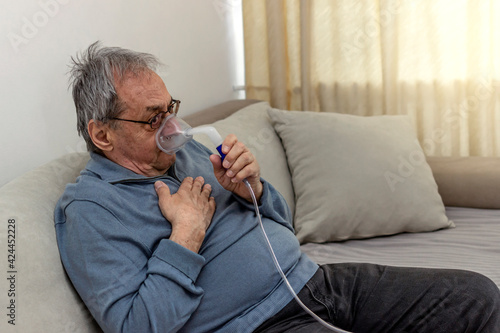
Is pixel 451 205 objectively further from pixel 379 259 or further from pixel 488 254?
pixel 379 259

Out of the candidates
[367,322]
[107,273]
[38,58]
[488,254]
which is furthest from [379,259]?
[38,58]

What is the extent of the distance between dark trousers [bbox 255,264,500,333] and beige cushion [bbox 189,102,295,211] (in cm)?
60

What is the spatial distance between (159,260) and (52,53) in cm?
75

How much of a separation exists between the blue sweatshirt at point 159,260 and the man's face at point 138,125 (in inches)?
1.7

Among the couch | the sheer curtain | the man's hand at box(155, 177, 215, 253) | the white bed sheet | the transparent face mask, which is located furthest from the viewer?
the sheer curtain

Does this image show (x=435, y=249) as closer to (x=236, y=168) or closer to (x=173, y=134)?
(x=236, y=168)

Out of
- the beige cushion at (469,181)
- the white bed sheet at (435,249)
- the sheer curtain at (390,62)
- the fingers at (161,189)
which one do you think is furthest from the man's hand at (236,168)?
the sheer curtain at (390,62)

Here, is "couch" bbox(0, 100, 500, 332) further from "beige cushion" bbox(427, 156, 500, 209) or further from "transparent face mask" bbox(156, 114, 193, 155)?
"transparent face mask" bbox(156, 114, 193, 155)

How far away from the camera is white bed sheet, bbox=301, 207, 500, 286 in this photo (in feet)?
5.69

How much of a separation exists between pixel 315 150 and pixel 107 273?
1.09 metres

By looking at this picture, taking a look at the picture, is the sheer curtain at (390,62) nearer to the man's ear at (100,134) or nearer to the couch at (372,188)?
the couch at (372,188)

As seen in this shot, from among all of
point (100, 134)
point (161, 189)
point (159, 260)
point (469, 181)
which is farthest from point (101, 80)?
point (469, 181)

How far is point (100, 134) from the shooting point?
4.30ft

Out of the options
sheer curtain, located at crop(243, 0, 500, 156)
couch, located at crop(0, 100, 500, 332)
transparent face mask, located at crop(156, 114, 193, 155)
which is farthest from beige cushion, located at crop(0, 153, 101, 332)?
sheer curtain, located at crop(243, 0, 500, 156)
